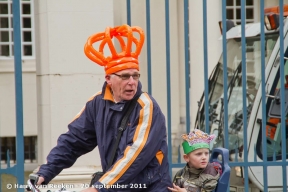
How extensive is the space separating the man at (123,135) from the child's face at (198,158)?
1.63 ft

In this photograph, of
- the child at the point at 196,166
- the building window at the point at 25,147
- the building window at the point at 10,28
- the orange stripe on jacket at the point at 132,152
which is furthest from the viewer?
the building window at the point at 10,28

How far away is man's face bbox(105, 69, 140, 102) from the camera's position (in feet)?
16.1

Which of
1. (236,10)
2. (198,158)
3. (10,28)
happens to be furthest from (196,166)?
(236,10)

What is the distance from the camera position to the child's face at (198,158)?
17.7 ft

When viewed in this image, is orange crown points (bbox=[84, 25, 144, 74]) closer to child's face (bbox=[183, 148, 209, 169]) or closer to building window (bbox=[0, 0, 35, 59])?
child's face (bbox=[183, 148, 209, 169])

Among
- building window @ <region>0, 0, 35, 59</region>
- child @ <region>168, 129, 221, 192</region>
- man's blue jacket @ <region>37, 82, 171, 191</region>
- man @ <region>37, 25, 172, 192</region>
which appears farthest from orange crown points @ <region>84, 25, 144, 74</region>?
building window @ <region>0, 0, 35, 59</region>

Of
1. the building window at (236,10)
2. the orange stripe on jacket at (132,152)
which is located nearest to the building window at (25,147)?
the building window at (236,10)

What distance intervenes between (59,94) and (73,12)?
71 cm

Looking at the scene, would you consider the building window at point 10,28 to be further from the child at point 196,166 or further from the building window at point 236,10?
the child at point 196,166

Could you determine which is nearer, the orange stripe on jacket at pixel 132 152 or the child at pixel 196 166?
the orange stripe on jacket at pixel 132 152

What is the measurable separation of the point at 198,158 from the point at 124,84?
849 mm

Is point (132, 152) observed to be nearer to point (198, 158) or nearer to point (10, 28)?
point (198, 158)

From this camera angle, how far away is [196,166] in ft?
17.8

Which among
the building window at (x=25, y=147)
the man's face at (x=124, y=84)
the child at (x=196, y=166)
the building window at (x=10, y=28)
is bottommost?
the building window at (x=25, y=147)
